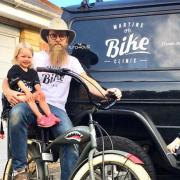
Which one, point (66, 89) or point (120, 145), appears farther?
point (66, 89)

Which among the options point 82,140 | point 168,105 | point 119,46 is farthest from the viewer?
point 119,46

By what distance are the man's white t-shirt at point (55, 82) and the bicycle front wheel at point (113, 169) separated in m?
0.92

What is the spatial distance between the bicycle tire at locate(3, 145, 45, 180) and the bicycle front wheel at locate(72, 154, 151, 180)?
675 mm

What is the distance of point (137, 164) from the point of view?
416 cm

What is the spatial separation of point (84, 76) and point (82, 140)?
0.68 m

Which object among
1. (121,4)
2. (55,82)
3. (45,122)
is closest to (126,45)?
(121,4)

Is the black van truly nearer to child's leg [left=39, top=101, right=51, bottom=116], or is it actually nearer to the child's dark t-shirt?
child's leg [left=39, top=101, right=51, bottom=116]

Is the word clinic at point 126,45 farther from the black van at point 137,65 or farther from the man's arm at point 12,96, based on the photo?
the man's arm at point 12,96

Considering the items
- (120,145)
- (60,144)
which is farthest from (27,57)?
(120,145)

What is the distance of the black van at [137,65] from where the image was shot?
4816 millimetres

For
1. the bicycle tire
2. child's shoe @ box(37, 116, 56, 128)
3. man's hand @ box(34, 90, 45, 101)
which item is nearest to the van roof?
man's hand @ box(34, 90, 45, 101)

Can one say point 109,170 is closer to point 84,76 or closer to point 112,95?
point 112,95

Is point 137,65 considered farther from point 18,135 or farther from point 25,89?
point 18,135

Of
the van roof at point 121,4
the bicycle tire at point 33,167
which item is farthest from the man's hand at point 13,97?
the van roof at point 121,4
